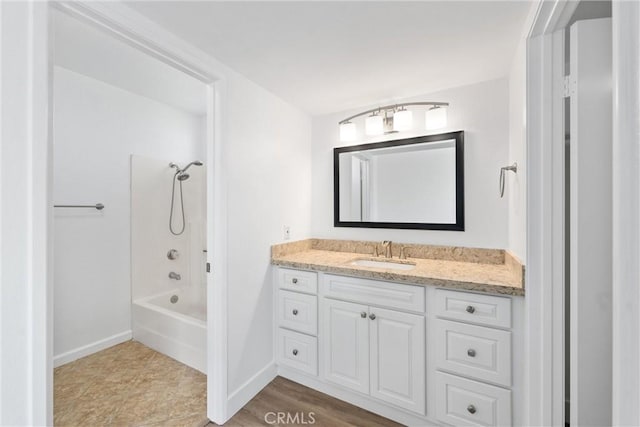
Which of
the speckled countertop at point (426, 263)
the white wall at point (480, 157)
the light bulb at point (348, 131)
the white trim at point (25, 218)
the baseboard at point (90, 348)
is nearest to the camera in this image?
the white trim at point (25, 218)

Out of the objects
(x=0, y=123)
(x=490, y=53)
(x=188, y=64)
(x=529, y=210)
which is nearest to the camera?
(x=0, y=123)

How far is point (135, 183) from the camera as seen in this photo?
2.74m

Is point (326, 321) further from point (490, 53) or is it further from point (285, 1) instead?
point (490, 53)

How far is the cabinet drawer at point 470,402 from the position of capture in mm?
1459

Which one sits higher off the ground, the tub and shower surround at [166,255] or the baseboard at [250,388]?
the tub and shower surround at [166,255]

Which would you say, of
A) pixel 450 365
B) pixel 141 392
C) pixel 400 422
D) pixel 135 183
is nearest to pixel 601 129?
pixel 450 365

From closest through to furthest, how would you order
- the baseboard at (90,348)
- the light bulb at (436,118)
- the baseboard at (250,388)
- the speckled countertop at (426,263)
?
the speckled countertop at (426,263) < the baseboard at (250,388) < the light bulb at (436,118) < the baseboard at (90,348)

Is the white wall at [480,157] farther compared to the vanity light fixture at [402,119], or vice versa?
the vanity light fixture at [402,119]

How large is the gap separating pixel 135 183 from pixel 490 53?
3057mm

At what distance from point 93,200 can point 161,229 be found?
0.67 meters

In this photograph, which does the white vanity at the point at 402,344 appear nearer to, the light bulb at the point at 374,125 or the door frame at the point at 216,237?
the door frame at the point at 216,237

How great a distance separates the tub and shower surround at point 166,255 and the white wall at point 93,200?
88mm

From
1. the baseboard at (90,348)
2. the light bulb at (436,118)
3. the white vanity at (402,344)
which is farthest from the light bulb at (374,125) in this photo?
the baseboard at (90,348)
